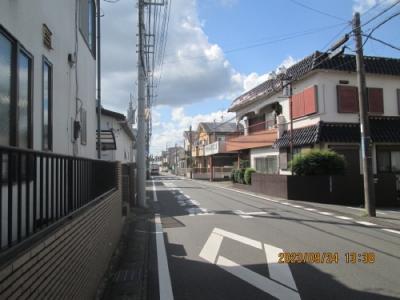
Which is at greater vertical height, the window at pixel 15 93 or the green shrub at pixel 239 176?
the window at pixel 15 93

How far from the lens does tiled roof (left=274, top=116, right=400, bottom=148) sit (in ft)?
67.4

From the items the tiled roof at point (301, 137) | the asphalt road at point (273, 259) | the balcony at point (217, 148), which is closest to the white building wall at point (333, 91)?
the tiled roof at point (301, 137)

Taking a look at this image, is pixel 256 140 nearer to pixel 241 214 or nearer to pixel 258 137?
pixel 258 137

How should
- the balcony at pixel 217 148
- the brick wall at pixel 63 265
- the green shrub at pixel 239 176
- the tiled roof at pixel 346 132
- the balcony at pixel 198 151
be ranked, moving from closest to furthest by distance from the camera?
the brick wall at pixel 63 265, the tiled roof at pixel 346 132, the green shrub at pixel 239 176, the balcony at pixel 217 148, the balcony at pixel 198 151

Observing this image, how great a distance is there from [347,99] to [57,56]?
18170 millimetres

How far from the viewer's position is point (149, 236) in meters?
10.5

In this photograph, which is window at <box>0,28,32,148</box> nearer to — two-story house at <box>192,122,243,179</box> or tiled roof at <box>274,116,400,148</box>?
tiled roof at <box>274,116,400,148</box>

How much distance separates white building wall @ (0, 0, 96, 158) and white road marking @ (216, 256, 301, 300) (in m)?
3.66

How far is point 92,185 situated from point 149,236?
466 cm

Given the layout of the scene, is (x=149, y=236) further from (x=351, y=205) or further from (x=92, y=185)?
(x=351, y=205)

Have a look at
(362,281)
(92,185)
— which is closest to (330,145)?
(362,281)

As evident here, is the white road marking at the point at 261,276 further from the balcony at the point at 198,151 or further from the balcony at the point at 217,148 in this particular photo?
the balcony at the point at 198,151

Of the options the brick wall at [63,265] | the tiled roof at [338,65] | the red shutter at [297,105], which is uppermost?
the tiled roof at [338,65]

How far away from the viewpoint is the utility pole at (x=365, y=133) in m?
13.9
